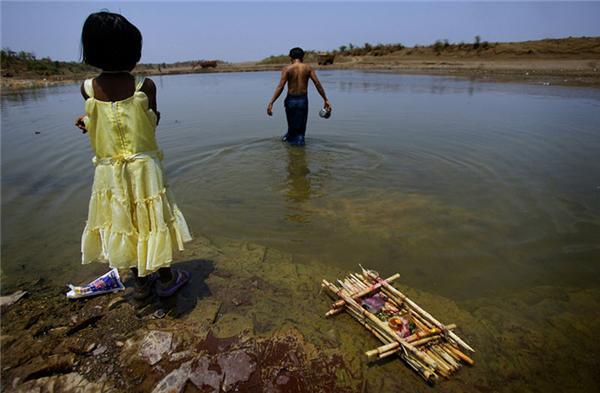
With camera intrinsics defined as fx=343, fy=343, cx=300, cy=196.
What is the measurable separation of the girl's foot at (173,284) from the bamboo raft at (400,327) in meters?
1.27

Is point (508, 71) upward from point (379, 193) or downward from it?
upward

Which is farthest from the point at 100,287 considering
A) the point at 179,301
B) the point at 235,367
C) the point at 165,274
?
the point at 235,367

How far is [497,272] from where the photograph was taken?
3.36 m

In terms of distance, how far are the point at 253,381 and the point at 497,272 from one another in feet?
8.39

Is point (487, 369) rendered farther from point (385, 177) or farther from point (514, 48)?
point (514, 48)

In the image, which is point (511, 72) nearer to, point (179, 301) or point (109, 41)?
point (179, 301)

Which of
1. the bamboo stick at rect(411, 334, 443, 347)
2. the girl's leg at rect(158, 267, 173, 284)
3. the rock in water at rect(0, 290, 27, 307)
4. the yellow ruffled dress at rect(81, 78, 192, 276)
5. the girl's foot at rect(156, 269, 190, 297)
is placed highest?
the yellow ruffled dress at rect(81, 78, 192, 276)

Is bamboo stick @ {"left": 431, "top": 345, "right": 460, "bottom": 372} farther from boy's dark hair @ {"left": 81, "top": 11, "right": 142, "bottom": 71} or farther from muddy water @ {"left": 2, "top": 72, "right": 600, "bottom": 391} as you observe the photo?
boy's dark hair @ {"left": 81, "top": 11, "right": 142, "bottom": 71}

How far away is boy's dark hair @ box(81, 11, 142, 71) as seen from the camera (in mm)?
2080

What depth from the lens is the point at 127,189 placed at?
240 centimetres

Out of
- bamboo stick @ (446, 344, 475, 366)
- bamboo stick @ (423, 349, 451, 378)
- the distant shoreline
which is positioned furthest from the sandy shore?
bamboo stick @ (423, 349, 451, 378)

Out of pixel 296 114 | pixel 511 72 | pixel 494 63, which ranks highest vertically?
pixel 494 63

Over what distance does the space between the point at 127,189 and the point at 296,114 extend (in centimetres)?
563

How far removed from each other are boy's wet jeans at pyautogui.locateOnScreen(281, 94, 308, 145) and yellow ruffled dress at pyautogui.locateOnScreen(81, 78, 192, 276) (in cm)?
Result: 535
